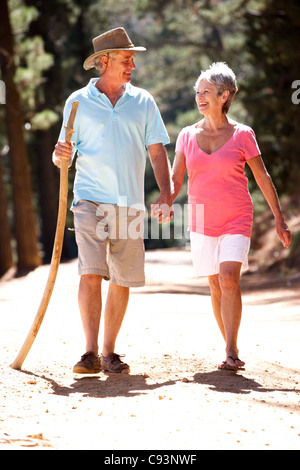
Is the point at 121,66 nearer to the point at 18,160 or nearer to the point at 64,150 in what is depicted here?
the point at 64,150

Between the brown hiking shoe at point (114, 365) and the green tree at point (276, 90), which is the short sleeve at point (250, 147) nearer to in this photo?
the brown hiking shoe at point (114, 365)

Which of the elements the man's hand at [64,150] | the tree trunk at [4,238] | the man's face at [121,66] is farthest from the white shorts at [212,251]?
the tree trunk at [4,238]

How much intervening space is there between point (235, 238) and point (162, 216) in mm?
574

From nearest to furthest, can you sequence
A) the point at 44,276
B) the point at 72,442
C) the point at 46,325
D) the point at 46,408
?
the point at 72,442, the point at 46,408, the point at 46,325, the point at 44,276

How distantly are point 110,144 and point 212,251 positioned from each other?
1.10m

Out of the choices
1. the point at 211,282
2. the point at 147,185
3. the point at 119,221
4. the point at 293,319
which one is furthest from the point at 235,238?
the point at 147,185

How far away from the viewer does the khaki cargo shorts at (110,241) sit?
5504 mm

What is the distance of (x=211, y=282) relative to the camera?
5.96 metres

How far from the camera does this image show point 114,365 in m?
5.66

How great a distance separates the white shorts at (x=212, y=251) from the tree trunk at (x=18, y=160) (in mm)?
14163

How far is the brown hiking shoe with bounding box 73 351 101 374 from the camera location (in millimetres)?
5363

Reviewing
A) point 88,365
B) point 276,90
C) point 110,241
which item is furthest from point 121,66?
point 276,90

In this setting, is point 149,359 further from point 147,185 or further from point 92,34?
point 147,185

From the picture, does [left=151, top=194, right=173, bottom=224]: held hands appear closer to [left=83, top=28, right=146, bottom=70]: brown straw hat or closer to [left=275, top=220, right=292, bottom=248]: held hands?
[left=275, top=220, right=292, bottom=248]: held hands
